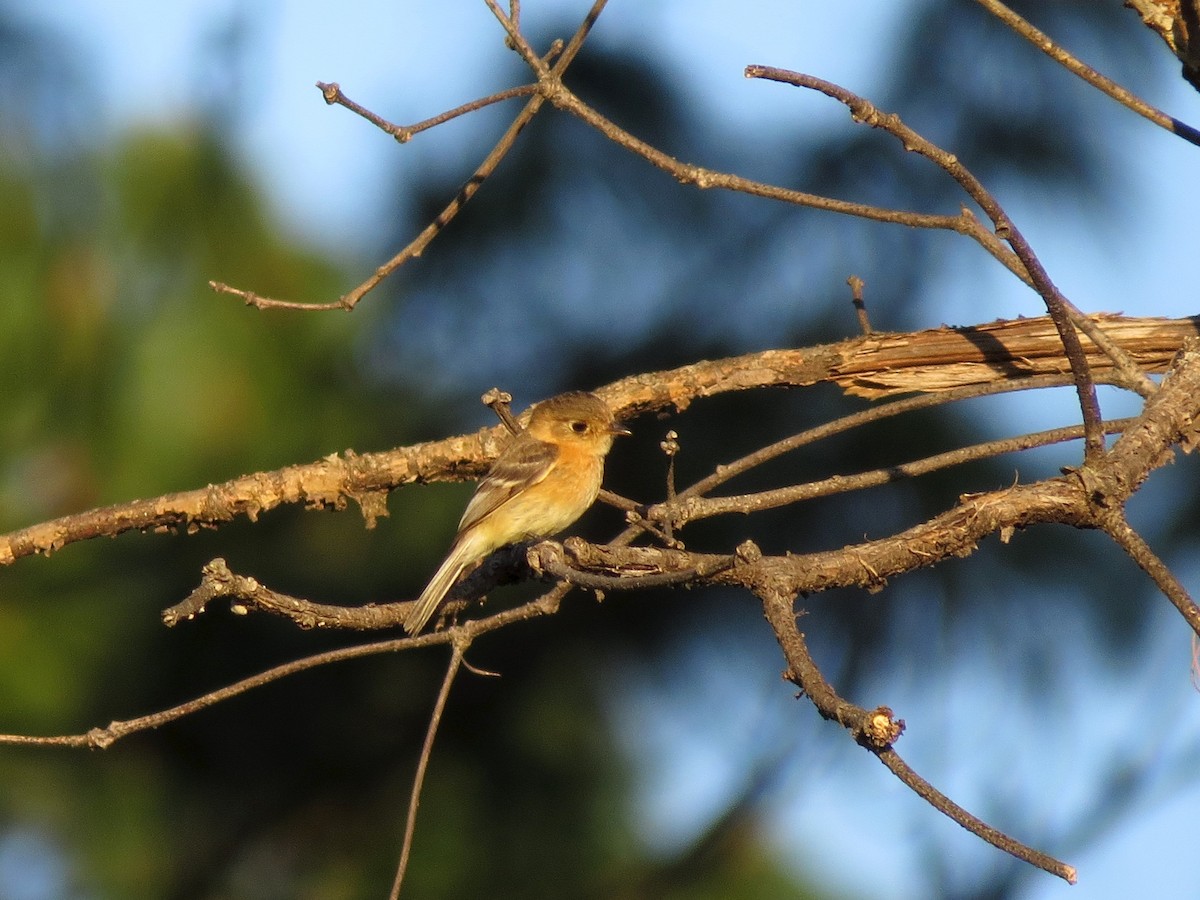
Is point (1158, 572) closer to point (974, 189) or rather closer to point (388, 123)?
point (974, 189)

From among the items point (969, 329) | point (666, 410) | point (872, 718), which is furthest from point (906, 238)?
point (872, 718)

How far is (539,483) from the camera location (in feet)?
15.4

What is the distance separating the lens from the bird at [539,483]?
4195 mm

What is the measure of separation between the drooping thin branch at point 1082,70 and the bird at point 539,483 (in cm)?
171

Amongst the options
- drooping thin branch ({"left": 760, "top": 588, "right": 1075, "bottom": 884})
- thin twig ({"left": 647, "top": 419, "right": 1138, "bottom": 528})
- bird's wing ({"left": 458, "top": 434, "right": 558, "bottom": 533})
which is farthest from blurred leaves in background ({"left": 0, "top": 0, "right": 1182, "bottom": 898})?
drooping thin branch ({"left": 760, "top": 588, "right": 1075, "bottom": 884})

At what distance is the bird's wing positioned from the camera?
4215 mm

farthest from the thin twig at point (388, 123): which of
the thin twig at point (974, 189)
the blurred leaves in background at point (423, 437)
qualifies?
the blurred leaves in background at point (423, 437)

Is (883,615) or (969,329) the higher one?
(969,329)

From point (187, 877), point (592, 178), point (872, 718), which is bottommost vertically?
point (872, 718)

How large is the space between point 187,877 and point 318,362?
1.73 m

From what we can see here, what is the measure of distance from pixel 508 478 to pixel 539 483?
1.04 feet

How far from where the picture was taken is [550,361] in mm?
4664

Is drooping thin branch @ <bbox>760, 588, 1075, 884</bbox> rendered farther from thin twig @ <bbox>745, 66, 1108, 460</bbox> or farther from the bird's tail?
the bird's tail

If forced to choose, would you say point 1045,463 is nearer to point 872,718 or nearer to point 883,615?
point 883,615
